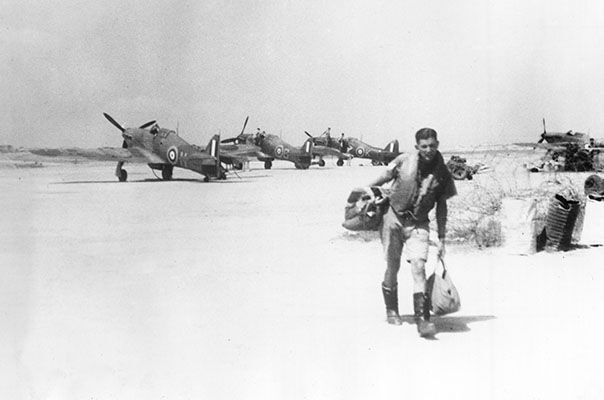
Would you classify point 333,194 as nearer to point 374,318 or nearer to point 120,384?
point 374,318

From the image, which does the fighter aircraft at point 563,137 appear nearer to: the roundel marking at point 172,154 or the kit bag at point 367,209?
the roundel marking at point 172,154

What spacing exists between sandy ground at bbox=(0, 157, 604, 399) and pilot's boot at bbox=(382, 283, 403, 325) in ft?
0.49

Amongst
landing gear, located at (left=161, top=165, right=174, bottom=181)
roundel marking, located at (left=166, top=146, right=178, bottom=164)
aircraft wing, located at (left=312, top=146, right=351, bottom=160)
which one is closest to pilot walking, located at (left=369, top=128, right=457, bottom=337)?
roundel marking, located at (left=166, top=146, right=178, bottom=164)

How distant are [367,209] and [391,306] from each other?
1.00 m

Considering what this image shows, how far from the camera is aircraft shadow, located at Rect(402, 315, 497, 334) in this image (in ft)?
20.4

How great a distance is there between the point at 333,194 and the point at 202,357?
1691 centimetres

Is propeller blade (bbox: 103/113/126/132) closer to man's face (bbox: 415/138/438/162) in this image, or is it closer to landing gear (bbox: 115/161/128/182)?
landing gear (bbox: 115/161/128/182)

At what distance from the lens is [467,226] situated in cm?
1241

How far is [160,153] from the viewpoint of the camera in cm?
2850

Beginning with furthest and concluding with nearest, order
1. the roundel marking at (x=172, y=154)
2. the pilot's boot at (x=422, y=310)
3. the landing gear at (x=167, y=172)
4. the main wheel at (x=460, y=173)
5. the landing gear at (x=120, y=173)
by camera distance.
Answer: the main wheel at (x=460, y=173), the landing gear at (x=167, y=172), the roundel marking at (x=172, y=154), the landing gear at (x=120, y=173), the pilot's boot at (x=422, y=310)

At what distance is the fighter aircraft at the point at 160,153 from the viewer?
2770 cm

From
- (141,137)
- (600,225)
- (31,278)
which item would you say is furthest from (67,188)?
(600,225)

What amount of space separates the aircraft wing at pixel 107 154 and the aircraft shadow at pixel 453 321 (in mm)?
23271

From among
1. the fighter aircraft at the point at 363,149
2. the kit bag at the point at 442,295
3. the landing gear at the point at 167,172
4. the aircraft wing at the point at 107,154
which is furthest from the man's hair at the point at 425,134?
the fighter aircraft at the point at 363,149
